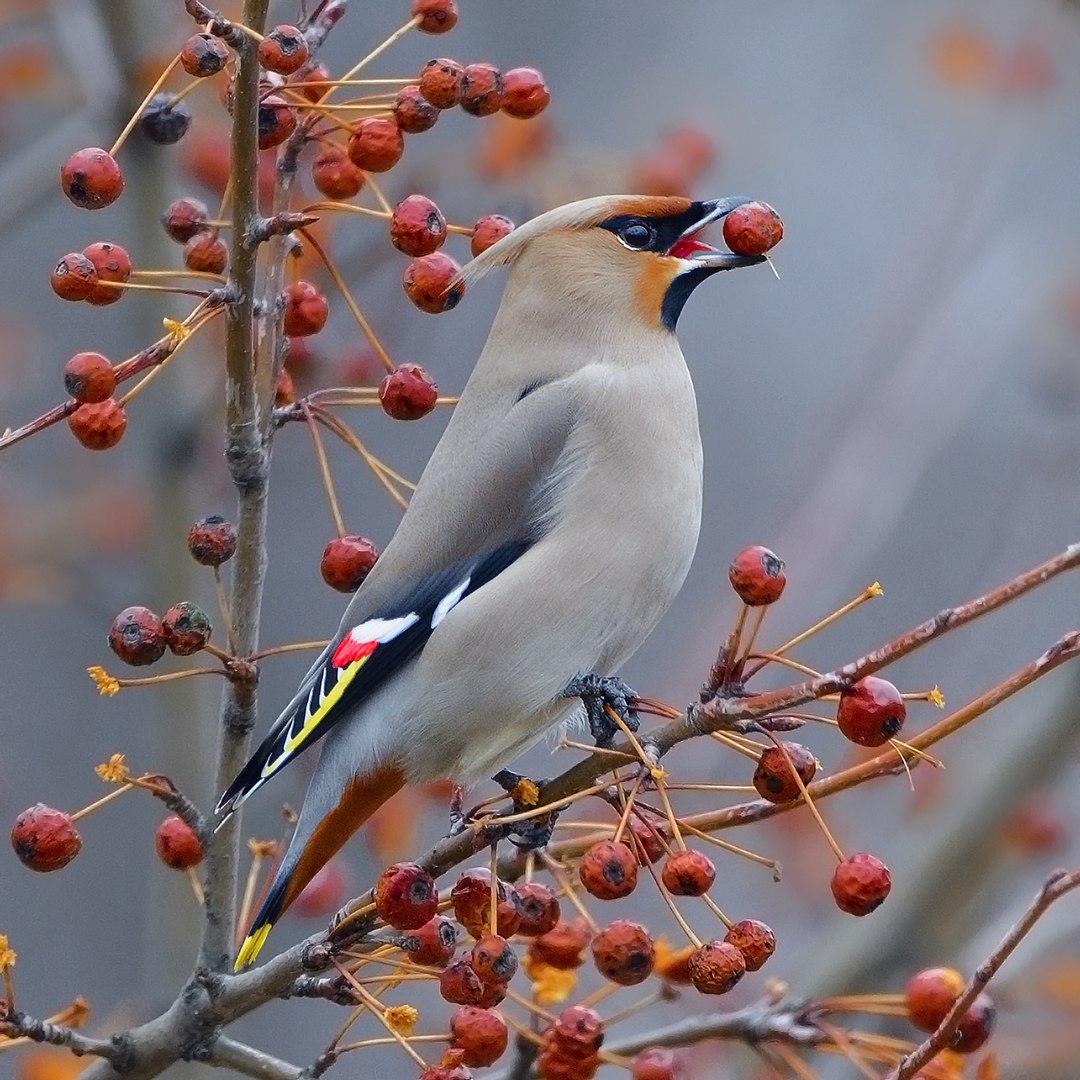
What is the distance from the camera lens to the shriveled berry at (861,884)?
1.99 meters

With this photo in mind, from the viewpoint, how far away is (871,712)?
187cm

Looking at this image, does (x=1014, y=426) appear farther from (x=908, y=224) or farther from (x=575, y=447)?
(x=575, y=447)

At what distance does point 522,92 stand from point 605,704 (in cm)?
80

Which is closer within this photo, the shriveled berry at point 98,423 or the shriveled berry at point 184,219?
the shriveled berry at point 98,423

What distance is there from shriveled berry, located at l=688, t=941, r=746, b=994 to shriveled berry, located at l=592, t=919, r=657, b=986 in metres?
0.07

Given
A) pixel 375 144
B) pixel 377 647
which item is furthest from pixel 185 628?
pixel 375 144

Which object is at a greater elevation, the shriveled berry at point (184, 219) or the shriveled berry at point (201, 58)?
the shriveled berry at point (201, 58)

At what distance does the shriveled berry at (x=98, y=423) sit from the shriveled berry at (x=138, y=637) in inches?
8.4

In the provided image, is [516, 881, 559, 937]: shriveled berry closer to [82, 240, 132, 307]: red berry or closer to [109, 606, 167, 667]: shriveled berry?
[109, 606, 167, 667]: shriveled berry

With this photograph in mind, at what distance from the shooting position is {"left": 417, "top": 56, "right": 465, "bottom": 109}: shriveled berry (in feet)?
7.22

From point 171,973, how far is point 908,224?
539 centimetres

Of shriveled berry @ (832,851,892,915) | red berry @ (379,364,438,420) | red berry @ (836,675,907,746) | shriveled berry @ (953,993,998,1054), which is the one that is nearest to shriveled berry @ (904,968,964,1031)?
shriveled berry @ (953,993,998,1054)

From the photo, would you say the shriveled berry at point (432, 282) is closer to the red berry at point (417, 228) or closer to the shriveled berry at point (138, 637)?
the red berry at point (417, 228)

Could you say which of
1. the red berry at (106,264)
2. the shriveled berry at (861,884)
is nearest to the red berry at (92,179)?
the red berry at (106,264)
